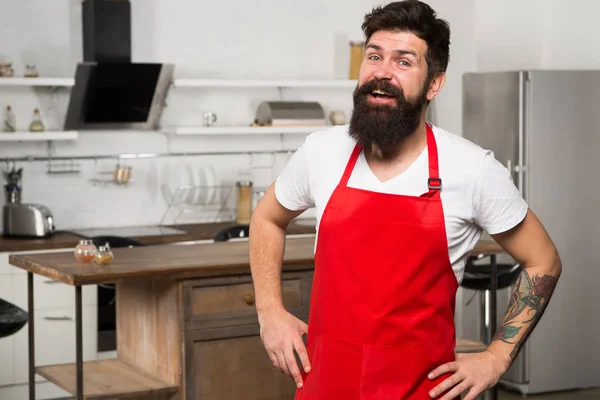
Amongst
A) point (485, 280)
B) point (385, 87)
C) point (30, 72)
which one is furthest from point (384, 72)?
point (30, 72)

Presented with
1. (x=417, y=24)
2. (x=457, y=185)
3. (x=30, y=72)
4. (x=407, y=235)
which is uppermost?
(x=30, y=72)

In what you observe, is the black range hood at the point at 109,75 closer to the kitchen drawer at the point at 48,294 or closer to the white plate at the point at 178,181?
the white plate at the point at 178,181

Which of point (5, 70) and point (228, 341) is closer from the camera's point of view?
point (228, 341)

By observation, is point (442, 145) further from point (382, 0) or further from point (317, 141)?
point (382, 0)

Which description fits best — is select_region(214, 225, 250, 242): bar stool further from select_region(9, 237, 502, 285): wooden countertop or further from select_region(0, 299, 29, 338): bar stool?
select_region(0, 299, 29, 338): bar stool

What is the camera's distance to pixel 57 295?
204 inches

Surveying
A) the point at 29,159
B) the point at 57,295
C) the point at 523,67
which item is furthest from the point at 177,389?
the point at 523,67

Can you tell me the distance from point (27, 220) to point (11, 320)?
1410mm

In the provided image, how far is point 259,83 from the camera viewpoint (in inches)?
239

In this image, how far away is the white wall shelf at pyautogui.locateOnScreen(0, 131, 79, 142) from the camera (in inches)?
211

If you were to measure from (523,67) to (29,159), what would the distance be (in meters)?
3.25

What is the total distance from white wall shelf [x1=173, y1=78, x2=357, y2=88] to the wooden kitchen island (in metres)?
2.01

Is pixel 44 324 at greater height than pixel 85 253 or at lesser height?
lesser

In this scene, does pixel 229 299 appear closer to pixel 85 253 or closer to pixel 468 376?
pixel 85 253
